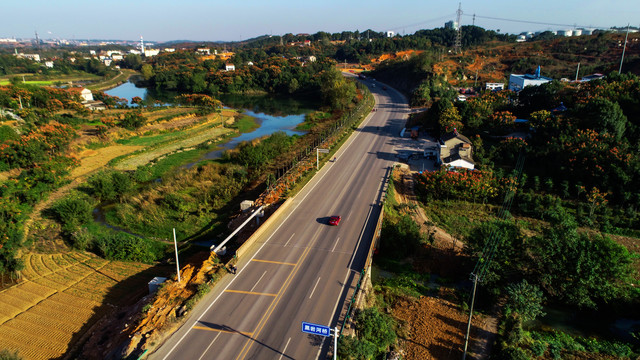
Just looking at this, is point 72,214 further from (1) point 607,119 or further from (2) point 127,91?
(2) point 127,91

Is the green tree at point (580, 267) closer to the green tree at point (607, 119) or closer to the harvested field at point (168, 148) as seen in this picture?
the green tree at point (607, 119)

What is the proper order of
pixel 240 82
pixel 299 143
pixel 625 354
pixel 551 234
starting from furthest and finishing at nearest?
pixel 240 82 < pixel 299 143 < pixel 551 234 < pixel 625 354

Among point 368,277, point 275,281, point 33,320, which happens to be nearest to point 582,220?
point 368,277

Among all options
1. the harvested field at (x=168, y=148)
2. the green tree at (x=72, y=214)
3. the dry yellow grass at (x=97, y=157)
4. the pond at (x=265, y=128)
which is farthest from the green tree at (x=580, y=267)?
the dry yellow grass at (x=97, y=157)

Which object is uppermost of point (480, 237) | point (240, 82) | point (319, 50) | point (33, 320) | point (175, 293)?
point (319, 50)

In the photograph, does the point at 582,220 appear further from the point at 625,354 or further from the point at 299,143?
the point at 299,143

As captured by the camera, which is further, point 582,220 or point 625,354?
point 582,220

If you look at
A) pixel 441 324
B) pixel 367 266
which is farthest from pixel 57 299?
pixel 441 324
